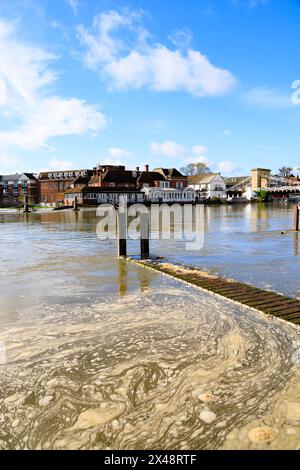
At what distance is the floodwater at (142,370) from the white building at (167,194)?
80424 millimetres

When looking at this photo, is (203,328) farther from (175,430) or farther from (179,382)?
(175,430)

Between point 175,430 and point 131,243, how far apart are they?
14.3m

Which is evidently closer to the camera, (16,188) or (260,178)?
(16,188)

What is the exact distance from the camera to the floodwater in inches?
134

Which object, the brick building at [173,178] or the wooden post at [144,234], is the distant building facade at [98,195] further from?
the wooden post at [144,234]

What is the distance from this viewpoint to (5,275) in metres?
10.4

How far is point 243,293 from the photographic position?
7.86 meters

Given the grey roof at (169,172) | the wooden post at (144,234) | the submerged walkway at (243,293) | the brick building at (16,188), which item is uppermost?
the grey roof at (169,172)

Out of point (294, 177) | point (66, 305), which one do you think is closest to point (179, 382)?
point (66, 305)

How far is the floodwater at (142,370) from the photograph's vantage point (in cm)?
339

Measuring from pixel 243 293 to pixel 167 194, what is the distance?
85890mm

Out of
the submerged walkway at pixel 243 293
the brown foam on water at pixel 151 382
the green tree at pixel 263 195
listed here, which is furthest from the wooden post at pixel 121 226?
the green tree at pixel 263 195

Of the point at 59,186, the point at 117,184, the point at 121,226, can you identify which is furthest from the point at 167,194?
the point at 121,226

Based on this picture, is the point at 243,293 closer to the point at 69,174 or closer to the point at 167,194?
the point at 167,194
